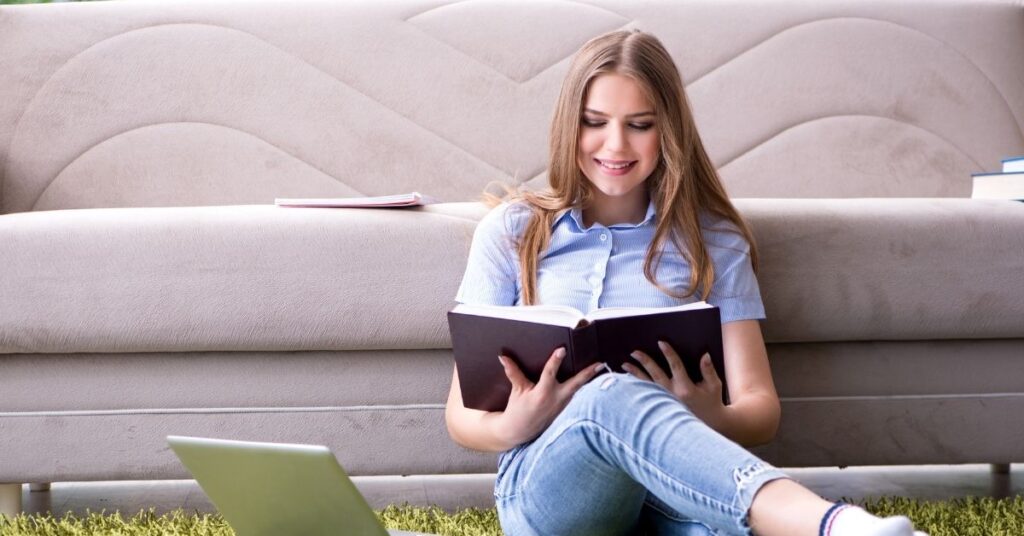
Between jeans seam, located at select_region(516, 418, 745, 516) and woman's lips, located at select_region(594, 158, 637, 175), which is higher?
woman's lips, located at select_region(594, 158, 637, 175)

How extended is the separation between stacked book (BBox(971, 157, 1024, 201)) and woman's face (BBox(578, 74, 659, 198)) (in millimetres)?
856

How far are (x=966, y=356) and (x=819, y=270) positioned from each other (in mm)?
302

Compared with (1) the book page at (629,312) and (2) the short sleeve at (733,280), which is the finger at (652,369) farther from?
(2) the short sleeve at (733,280)

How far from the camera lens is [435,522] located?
1.76 meters

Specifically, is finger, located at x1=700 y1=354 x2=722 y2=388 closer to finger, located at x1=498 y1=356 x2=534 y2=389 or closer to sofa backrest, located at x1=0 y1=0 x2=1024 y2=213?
finger, located at x1=498 y1=356 x2=534 y2=389

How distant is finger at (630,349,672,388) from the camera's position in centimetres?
129

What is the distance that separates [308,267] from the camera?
174 centimetres

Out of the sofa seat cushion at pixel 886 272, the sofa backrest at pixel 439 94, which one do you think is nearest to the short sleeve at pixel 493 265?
the sofa seat cushion at pixel 886 272

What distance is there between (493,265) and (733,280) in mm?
331

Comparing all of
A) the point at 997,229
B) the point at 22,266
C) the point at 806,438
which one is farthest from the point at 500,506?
the point at 997,229

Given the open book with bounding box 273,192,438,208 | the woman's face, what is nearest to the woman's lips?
the woman's face

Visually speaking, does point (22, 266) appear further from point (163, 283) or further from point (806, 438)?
point (806, 438)

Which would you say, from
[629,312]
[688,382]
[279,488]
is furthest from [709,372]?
[279,488]

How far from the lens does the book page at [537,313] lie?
1.24 m
